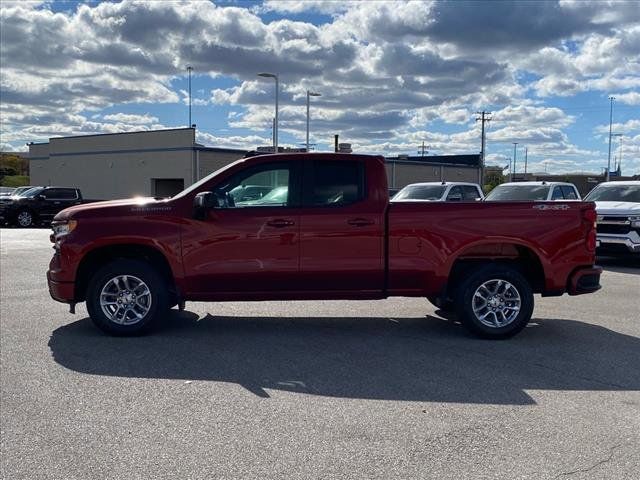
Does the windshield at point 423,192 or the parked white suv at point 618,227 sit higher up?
the windshield at point 423,192

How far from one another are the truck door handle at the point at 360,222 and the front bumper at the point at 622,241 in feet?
28.4

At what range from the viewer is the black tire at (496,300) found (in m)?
6.92

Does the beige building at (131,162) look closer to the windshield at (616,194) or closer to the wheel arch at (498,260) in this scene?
the windshield at (616,194)

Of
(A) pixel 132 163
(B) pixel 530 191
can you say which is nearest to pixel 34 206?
(A) pixel 132 163

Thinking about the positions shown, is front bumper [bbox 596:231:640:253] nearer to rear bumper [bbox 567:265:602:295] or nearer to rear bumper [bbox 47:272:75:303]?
rear bumper [bbox 567:265:602:295]

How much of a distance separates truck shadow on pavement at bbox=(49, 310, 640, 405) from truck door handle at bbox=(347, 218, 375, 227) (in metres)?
1.25

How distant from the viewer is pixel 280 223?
679 cm

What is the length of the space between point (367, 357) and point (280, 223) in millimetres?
1700

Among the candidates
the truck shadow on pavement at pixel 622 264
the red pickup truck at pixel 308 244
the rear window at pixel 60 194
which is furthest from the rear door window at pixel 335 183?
the rear window at pixel 60 194

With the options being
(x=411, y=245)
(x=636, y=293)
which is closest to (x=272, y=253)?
(x=411, y=245)

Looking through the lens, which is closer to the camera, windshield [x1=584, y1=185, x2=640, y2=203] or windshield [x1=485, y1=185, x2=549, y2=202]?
windshield [x1=584, y1=185, x2=640, y2=203]

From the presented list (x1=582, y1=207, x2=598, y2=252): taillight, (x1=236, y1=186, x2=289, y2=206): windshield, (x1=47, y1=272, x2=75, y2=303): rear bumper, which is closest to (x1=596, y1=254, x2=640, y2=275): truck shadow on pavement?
(x1=582, y1=207, x2=598, y2=252): taillight

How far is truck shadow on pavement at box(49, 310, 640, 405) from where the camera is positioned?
5320 millimetres

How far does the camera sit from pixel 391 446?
4102 mm
